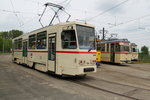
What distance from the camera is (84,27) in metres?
8.10

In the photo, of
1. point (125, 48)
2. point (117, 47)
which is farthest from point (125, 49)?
point (117, 47)

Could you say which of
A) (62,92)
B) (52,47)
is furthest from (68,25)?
(62,92)

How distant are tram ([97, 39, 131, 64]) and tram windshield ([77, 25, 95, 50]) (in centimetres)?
1010

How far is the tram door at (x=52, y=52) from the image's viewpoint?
28.1 feet

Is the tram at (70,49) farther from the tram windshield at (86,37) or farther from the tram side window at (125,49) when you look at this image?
the tram side window at (125,49)

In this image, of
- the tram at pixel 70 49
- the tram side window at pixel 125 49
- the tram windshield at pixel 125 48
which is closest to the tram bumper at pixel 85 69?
the tram at pixel 70 49

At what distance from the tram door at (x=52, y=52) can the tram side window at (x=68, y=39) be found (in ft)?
2.97

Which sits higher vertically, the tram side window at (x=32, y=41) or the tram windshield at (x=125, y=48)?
the tram side window at (x=32, y=41)

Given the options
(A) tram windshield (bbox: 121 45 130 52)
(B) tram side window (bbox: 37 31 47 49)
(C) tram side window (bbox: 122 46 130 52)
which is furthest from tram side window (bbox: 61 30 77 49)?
(C) tram side window (bbox: 122 46 130 52)

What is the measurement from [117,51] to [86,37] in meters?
10.7

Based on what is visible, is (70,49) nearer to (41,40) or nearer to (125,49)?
(41,40)

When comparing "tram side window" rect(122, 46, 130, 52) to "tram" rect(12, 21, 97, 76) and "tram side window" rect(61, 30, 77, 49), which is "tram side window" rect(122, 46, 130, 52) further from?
"tram side window" rect(61, 30, 77, 49)

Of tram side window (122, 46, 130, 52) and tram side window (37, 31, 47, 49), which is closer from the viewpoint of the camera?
tram side window (37, 31, 47, 49)

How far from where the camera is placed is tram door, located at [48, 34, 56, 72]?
8.57 m
